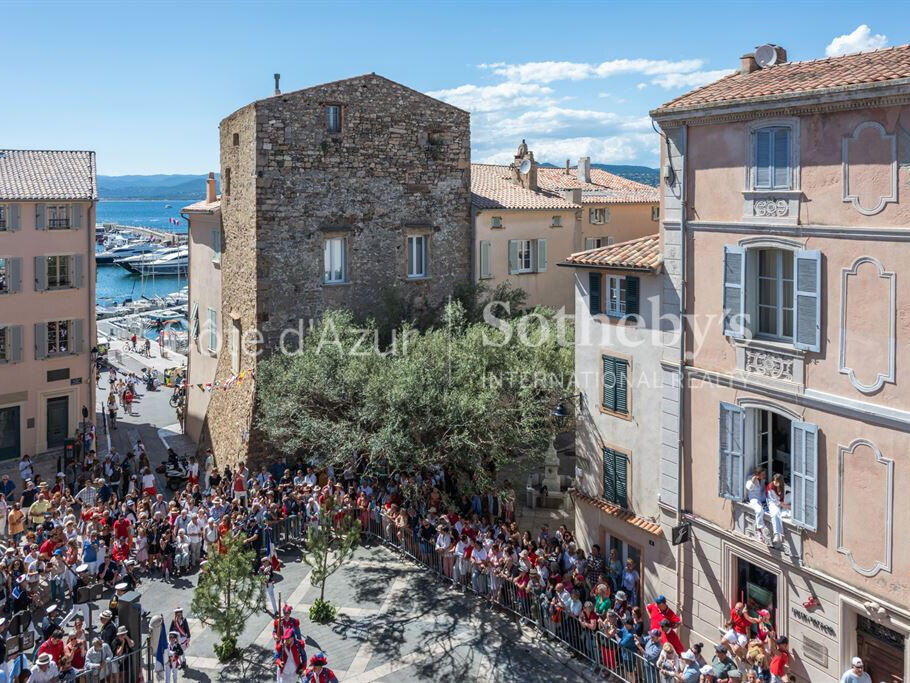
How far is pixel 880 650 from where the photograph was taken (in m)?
13.6

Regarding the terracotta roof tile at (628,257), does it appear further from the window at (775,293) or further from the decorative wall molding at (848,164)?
the decorative wall molding at (848,164)

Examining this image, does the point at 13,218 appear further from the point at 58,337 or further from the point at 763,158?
the point at 763,158

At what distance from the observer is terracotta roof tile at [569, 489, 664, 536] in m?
17.6

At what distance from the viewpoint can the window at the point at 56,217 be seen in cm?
3130

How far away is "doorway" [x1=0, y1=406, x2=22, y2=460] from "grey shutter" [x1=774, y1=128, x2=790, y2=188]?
27988mm

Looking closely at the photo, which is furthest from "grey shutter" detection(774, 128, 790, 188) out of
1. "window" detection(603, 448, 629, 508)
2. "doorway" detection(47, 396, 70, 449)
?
"doorway" detection(47, 396, 70, 449)

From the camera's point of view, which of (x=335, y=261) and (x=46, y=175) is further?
(x=46, y=175)

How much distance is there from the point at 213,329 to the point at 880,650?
81.9 ft

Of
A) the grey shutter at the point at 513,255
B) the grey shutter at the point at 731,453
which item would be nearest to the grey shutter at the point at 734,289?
the grey shutter at the point at 731,453

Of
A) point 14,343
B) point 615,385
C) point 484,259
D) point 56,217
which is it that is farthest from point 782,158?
point 14,343

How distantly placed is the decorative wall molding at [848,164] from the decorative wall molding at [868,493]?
12.6 feet

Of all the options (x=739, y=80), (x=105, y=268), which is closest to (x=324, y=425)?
(x=739, y=80)

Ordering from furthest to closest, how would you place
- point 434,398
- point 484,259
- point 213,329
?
point 213,329 → point 484,259 → point 434,398

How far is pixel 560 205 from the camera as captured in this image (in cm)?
3262
